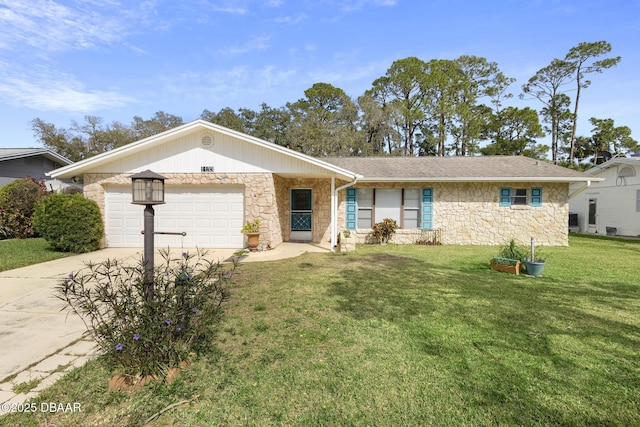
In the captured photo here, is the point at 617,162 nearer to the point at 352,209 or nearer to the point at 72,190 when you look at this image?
the point at 352,209

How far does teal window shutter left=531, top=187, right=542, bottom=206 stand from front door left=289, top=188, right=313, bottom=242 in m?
8.87

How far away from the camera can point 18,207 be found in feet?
37.9

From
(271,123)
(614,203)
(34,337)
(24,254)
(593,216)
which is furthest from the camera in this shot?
(271,123)

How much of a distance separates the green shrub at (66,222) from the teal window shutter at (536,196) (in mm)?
15830

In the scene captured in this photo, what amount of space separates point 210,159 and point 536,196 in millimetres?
12413

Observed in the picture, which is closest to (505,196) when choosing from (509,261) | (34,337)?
(509,261)

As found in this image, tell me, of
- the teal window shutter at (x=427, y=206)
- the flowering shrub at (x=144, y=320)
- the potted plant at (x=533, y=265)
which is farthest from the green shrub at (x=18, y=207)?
the potted plant at (x=533, y=265)

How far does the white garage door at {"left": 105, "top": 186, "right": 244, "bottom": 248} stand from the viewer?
1021 cm

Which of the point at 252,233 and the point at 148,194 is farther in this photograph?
the point at 252,233

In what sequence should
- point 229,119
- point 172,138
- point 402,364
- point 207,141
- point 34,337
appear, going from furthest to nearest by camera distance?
1. point 229,119
2. point 207,141
3. point 172,138
4. point 34,337
5. point 402,364

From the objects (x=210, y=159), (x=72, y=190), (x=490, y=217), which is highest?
(x=210, y=159)

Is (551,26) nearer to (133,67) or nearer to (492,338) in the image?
(492,338)

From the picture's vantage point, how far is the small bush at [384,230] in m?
11.5

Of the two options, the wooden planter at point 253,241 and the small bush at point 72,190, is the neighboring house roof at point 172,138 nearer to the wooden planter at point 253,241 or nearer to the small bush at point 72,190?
the wooden planter at point 253,241
